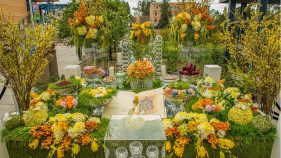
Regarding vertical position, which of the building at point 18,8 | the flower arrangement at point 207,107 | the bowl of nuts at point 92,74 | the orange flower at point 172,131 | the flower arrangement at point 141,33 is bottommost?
the orange flower at point 172,131

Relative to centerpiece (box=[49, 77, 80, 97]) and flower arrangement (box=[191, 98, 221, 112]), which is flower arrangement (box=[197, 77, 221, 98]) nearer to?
flower arrangement (box=[191, 98, 221, 112])

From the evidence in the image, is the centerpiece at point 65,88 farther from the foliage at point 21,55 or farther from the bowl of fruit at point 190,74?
the bowl of fruit at point 190,74

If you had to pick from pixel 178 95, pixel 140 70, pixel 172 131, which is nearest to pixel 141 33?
pixel 140 70

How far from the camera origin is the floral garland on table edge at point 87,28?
11.4 feet

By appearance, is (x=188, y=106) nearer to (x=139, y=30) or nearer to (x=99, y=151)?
(x=99, y=151)

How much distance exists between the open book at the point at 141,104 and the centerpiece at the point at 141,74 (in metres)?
0.26

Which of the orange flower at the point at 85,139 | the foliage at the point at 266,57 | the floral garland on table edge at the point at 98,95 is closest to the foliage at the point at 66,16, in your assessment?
the floral garland on table edge at the point at 98,95

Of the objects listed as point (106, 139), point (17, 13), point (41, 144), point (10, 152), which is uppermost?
point (17, 13)

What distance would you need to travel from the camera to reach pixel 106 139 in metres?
1.46

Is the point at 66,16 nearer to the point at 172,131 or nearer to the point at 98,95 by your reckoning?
A: the point at 98,95

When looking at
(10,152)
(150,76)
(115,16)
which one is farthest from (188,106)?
(115,16)

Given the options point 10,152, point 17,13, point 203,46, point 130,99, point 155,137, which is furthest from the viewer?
point 17,13

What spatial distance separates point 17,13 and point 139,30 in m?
2.75

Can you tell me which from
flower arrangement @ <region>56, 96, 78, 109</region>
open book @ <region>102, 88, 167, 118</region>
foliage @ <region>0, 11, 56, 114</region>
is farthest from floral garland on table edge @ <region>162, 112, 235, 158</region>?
foliage @ <region>0, 11, 56, 114</region>
